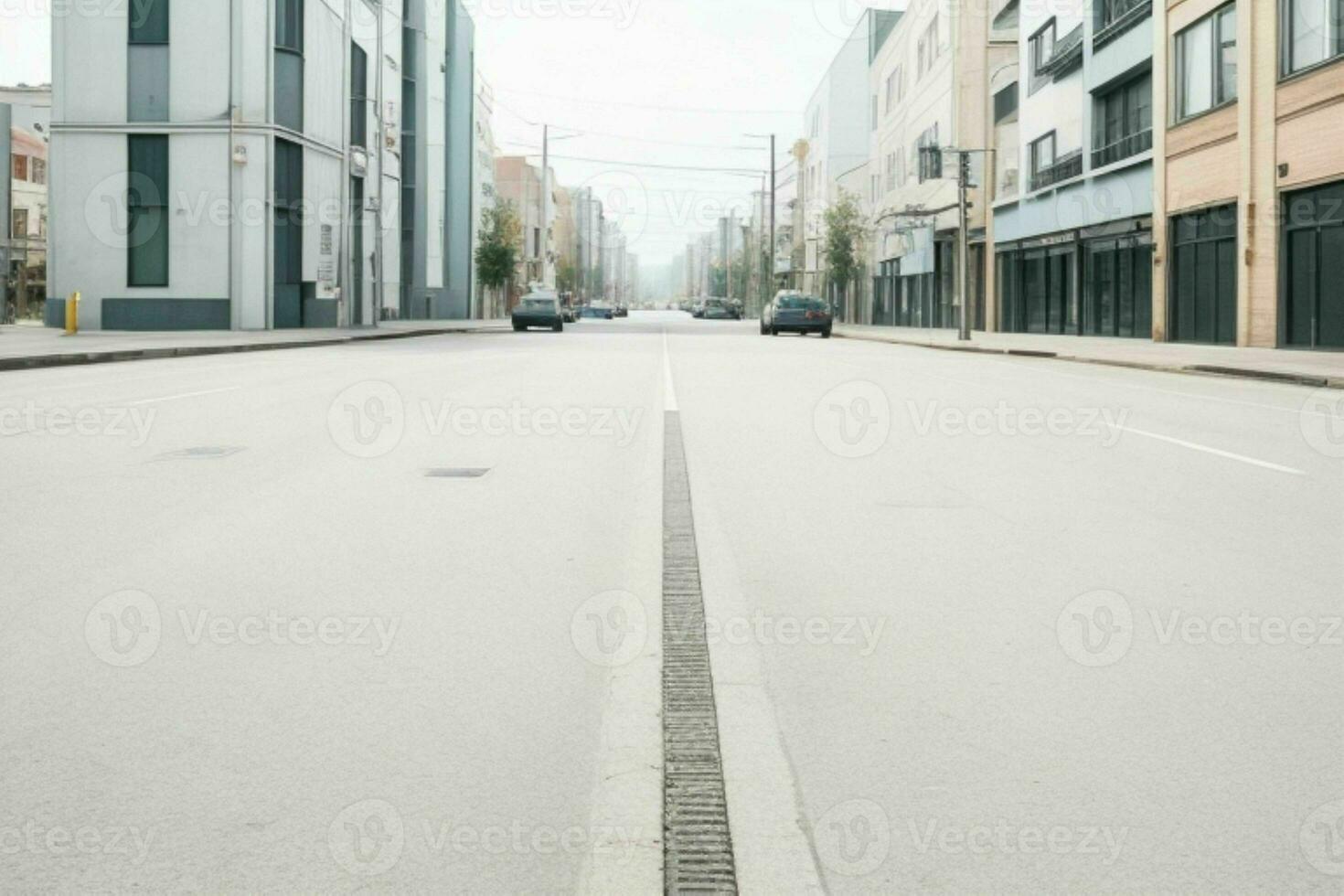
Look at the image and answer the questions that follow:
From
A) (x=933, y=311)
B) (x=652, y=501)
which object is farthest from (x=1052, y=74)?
(x=652, y=501)

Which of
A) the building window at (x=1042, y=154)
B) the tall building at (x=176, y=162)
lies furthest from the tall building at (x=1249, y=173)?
the tall building at (x=176, y=162)

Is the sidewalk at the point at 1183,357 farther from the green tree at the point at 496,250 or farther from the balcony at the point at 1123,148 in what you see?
the green tree at the point at 496,250

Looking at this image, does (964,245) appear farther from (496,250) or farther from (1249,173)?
(496,250)

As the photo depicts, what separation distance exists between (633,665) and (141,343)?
1128 inches

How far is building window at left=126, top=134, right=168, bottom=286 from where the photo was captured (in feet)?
136

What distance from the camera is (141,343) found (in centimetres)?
3141

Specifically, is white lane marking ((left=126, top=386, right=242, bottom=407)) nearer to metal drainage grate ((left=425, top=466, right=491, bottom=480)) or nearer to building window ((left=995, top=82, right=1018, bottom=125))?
metal drainage grate ((left=425, top=466, right=491, bottom=480))

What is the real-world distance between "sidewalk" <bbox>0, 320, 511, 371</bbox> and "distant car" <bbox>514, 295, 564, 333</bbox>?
970 cm

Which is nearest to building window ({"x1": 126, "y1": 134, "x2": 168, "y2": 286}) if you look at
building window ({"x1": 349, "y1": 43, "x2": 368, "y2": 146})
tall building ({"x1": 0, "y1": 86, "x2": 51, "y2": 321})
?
tall building ({"x1": 0, "y1": 86, "x2": 51, "y2": 321})

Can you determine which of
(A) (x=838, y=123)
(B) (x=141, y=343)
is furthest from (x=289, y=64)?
(A) (x=838, y=123)

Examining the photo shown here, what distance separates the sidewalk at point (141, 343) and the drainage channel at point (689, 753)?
1990cm

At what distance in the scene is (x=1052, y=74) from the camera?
48531 millimetres

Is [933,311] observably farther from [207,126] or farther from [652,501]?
[652,501]

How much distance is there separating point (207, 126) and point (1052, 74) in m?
26.5
